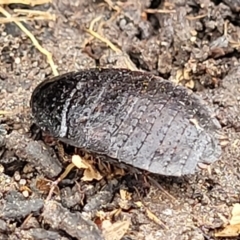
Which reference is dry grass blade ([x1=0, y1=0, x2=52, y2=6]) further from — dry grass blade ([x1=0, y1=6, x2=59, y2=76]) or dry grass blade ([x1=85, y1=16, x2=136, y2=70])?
dry grass blade ([x1=85, y1=16, x2=136, y2=70])

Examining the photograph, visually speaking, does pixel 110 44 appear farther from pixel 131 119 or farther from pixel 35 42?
pixel 131 119

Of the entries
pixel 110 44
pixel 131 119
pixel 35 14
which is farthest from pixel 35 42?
pixel 131 119

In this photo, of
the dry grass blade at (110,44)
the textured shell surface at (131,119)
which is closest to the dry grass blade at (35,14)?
the dry grass blade at (110,44)

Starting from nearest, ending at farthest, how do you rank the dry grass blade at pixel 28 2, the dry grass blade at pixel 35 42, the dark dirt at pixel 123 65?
the dark dirt at pixel 123 65
the dry grass blade at pixel 35 42
the dry grass blade at pixel 28 2

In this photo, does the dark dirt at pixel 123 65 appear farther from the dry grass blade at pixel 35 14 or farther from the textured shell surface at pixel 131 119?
the textured shell surface at pixel 131 119

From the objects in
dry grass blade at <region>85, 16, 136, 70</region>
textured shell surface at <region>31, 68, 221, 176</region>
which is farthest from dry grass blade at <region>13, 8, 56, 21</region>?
textured shell surface at <region>31, 68, 221, 176</region>
